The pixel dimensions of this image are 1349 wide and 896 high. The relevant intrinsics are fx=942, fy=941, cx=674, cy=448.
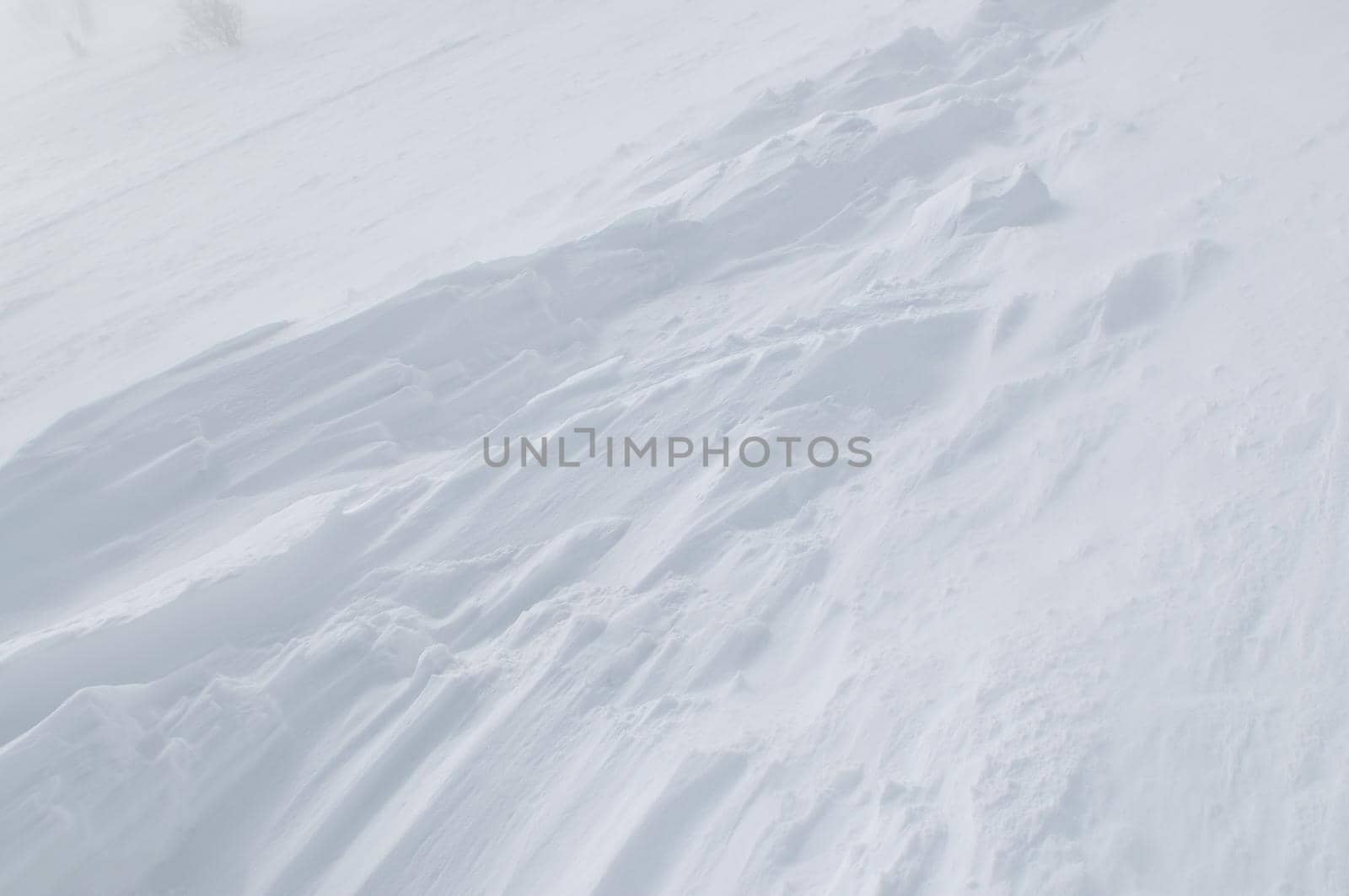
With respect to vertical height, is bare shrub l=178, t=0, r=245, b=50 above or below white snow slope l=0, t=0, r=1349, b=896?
above

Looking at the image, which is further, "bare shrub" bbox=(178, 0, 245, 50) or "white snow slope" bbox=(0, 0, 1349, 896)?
"bare shrub" bbox=(178, 0, 245, 50)

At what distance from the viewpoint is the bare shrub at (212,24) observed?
12.3 m

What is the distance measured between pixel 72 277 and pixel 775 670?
618 centimetres

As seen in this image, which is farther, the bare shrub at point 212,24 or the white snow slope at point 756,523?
the bare shrub at point 212,24

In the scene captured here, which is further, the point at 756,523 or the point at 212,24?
the point at 212,24

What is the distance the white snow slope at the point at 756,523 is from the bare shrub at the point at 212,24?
26.1ft

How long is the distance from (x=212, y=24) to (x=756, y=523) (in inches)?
497

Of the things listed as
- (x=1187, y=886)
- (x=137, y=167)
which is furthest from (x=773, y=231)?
(x=137, y=167)

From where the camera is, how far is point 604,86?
26.1ft

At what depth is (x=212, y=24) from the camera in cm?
1236

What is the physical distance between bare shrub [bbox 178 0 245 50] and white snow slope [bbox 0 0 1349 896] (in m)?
7.97

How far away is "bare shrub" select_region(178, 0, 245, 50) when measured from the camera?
12.3 m

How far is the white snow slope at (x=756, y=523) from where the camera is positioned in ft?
7.50

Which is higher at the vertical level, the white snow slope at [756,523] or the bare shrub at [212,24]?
the bare shrub at [212,24]
